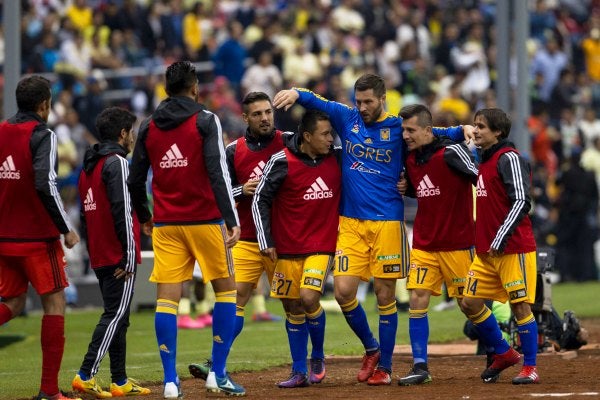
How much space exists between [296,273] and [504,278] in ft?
5.62

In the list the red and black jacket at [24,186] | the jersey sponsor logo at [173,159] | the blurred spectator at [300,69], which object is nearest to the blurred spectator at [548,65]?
the blurred spectator at [300,69]

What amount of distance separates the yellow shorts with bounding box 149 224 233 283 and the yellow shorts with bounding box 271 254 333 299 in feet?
3.33

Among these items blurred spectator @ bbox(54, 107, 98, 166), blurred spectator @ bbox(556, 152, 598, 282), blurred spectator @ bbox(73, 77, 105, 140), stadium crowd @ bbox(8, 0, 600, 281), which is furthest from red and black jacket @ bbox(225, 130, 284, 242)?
blurred spectator @ bbox(556, 152, 598, 282)

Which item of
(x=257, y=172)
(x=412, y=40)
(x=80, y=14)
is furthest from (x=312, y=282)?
(x=412, y=40)

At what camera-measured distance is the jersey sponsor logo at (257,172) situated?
11723 mm

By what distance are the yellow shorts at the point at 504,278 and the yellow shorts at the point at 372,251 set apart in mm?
597

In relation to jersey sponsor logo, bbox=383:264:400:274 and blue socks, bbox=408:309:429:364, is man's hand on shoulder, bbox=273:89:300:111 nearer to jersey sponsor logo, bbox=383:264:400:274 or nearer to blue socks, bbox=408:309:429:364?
jersey sponsor logo, bbox=383:264:400:274

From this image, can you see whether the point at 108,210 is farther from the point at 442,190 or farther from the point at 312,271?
the point at 442,190

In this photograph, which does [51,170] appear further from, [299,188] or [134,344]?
[134,344]

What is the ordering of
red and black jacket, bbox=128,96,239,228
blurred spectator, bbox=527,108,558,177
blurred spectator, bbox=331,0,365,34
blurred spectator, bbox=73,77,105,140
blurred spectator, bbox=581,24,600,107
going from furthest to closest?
1. blurred spectator, bbox=581,24,600,107
2. blurred spectator, bbox=331,0,365,34
3. blurred spectator, bbox=527,108,558,177
4. blurred spectator, bbox=73,77,105,140
5. red and black jacket, bbox=128,96,239,228

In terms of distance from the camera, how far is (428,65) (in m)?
31.5

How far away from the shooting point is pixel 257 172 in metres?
11.7

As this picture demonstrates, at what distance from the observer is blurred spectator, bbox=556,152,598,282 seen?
2544 cm

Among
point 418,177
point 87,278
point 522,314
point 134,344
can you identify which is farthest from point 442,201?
point 87,278
